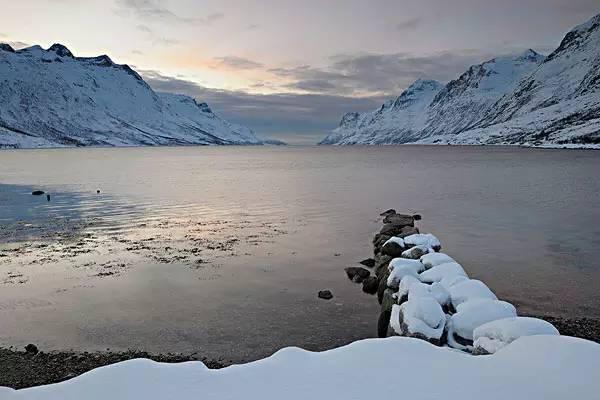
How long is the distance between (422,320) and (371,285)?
7.78 m

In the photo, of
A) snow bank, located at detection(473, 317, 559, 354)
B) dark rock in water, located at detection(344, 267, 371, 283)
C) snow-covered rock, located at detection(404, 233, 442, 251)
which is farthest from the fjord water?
snow bank, located at detection(473, 317, 559, 354)

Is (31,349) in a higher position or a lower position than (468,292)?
lower

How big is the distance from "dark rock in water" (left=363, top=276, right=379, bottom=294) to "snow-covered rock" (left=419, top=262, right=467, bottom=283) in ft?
9.30

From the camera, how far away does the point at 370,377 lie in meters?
7.82

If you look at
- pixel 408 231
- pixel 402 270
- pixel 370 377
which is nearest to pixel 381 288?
pixel 402 270

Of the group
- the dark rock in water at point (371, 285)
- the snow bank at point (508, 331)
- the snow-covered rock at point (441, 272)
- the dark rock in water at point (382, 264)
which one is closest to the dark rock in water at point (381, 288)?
the dark rock in water at point (371, 285)

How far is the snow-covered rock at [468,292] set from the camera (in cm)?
1352

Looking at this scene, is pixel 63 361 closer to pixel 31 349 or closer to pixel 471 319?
pixel 31 349

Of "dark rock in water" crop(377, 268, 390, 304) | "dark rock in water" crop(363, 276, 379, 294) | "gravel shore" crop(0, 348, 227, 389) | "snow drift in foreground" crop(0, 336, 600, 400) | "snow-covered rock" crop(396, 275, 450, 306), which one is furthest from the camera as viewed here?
"dark rock in water" crop(363, 276, 379, 294)

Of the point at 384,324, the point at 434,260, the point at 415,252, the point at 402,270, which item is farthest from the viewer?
the point at 415,252

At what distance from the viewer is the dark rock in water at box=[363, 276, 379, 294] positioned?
19.4 metres

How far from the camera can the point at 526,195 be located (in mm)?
53125

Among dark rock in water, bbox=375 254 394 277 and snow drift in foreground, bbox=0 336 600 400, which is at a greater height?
snow drift in foreground, bbox=0 336 600 400

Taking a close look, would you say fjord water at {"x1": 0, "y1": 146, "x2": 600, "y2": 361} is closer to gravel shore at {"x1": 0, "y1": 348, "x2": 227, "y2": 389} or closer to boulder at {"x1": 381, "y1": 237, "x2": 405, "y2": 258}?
gravel shore at {"x1": 0, "y1": 348, "x2": 227, "y2": 389}
